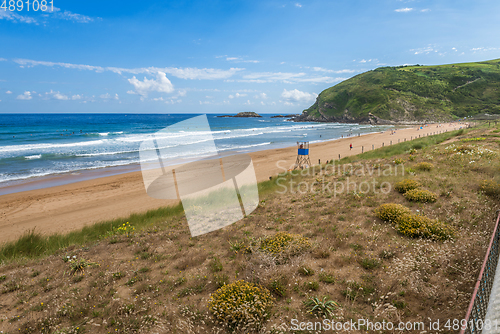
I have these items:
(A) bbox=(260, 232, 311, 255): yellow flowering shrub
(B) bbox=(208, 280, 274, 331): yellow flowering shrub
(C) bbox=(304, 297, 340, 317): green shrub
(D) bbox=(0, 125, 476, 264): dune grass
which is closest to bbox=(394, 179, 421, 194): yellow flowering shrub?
(A) bbox=(260, 232, 311, 255): yellow flowering shrub

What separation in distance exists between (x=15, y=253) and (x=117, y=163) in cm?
2109

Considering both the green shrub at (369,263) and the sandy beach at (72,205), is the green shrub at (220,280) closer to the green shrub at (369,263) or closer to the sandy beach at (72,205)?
the green shrub at (369,263)

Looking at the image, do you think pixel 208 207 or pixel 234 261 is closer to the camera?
pixel 234 261

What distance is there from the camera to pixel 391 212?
7898 mm

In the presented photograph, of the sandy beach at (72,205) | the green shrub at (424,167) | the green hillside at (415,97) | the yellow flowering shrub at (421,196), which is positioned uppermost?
the green hillside at (415,97)

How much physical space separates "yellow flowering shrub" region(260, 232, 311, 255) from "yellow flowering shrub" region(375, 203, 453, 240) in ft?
10.5

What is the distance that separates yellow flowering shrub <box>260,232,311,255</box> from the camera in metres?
6.21

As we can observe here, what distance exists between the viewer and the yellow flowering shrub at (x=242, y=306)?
4.14 metres

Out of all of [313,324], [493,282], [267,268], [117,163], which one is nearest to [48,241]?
[267,268]

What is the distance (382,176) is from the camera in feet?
41.9

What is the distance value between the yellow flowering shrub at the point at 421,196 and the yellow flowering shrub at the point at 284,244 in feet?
18.4

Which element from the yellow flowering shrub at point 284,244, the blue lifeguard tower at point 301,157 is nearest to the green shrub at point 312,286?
the yellow flowering shrub at point 284,244

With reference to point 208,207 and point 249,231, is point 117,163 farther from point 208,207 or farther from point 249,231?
point 249,231

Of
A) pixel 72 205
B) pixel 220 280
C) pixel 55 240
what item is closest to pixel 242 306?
pixel 220 280
